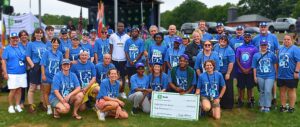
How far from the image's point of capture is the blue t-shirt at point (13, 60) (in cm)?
780

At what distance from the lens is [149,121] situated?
24.7ft

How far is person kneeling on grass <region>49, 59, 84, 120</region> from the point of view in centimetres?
736

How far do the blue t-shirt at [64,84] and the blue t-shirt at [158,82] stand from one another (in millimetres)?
1557

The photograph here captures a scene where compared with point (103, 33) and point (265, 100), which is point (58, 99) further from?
point (265, 100)

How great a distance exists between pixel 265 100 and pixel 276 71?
667 millimetres

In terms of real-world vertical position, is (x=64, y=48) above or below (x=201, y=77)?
above

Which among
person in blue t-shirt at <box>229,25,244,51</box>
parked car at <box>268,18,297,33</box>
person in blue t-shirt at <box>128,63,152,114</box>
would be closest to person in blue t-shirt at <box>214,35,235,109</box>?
person in blue t-shirt at <box>229,25,244,51</box>

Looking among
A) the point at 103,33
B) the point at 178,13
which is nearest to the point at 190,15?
the point at 178,13

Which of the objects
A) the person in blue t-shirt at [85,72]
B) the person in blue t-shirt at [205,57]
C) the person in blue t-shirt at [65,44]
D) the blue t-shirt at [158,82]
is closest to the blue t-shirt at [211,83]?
the person in blue t-shirt at [205,57]

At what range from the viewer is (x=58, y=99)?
7.43 metres

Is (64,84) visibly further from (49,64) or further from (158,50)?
(158,50)

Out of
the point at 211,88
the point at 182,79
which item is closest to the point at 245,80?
the point at 211,88

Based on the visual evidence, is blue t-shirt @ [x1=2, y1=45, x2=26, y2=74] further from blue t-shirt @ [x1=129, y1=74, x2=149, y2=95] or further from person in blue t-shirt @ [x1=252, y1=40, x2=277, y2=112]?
person in blue t-shirt @ [x1=252, y1=40, x2=277, y2=112]

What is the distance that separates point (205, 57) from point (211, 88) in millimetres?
682
